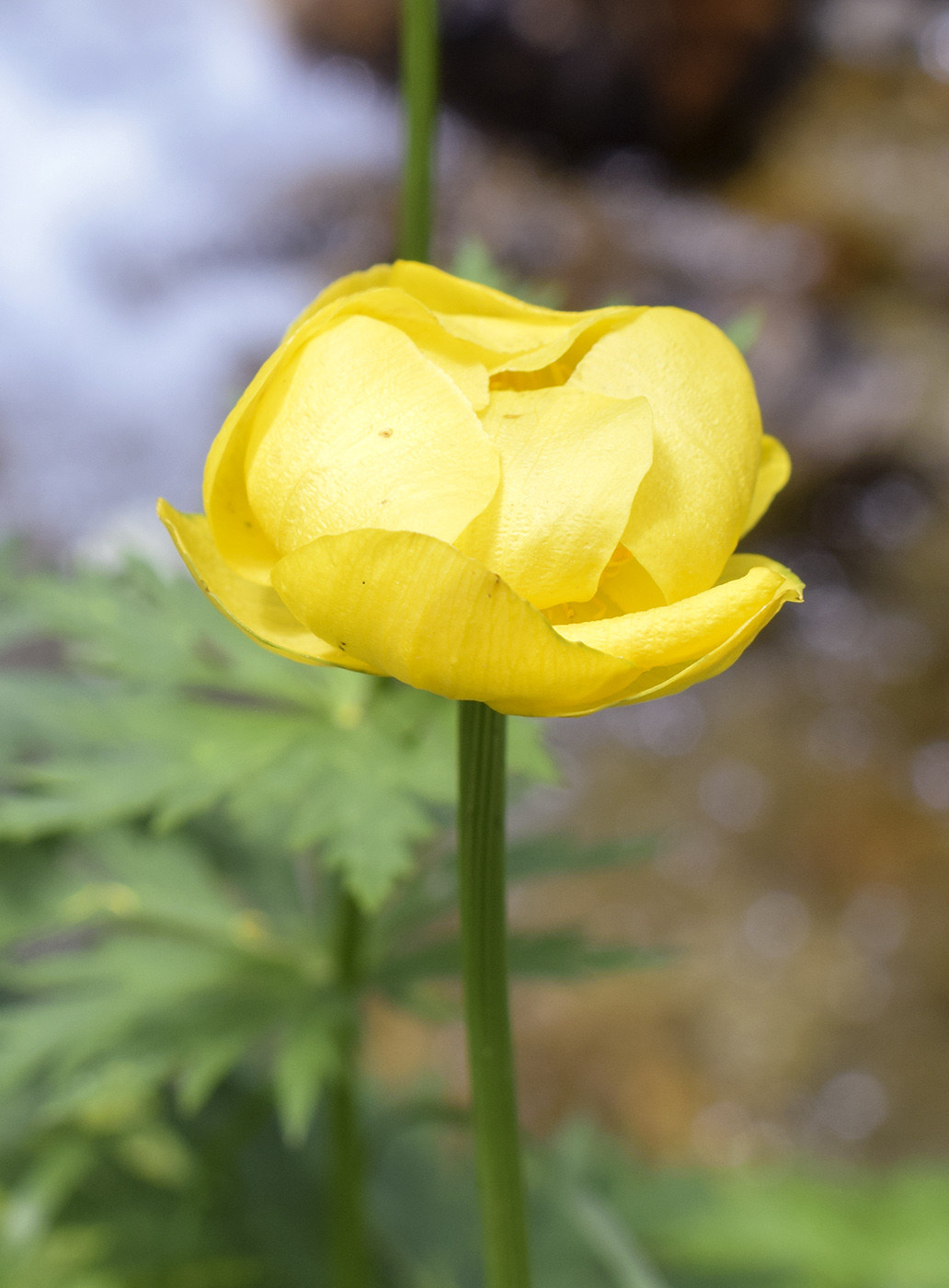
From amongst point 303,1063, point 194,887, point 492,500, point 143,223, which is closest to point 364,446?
point 492,500

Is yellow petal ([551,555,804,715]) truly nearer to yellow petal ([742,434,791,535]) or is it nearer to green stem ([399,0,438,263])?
yellow petal ([742,434,791,535])

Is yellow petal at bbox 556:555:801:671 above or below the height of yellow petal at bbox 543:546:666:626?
below

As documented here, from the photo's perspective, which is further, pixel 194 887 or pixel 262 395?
pixel 194 887

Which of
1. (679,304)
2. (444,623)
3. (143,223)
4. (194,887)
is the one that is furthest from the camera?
(143,223)

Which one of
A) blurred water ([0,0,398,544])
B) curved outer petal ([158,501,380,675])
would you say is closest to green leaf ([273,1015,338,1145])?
curved outer petal ([158,501,380,675])

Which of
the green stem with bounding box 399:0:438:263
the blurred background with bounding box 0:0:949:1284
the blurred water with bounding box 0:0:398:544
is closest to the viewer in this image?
the green stem with bounding box 399:0:438:263

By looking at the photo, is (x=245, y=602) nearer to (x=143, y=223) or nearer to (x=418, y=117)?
(x=418, y=117)

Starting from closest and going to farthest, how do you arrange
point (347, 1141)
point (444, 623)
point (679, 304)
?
point (444, 623) < point (347, 1141) < point (679, 304)
